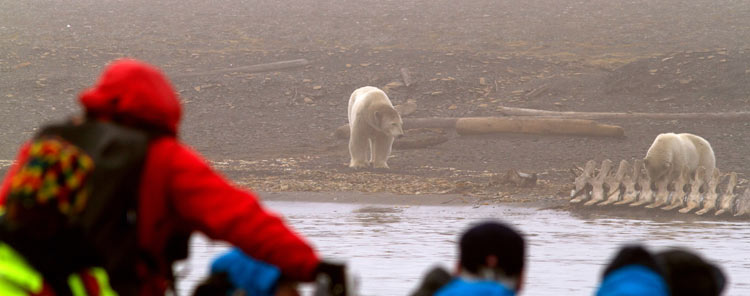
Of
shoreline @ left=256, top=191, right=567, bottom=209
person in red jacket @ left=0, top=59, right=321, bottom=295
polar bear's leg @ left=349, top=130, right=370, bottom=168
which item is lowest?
polar bear's leg @ left=349, top=130, right=370, bottom=168

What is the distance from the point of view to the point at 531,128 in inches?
900

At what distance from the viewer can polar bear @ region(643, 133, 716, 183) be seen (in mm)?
17672

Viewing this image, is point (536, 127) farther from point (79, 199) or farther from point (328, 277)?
point (79, 199)

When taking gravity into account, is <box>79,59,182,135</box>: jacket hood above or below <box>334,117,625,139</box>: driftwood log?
above

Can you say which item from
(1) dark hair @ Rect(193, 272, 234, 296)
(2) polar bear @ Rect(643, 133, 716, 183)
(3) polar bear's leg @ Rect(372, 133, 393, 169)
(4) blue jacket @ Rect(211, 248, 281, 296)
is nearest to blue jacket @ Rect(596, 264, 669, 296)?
(4) blue jacket @ Rect(211, 248, 281, 296)

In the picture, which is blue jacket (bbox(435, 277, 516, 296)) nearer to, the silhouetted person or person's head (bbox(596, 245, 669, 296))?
the silhouetted person

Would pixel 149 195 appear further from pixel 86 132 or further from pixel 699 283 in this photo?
pixel 699 283

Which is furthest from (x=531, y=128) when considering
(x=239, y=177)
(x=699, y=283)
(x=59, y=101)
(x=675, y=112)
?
(x=699, y=283)

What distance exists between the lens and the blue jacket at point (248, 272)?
3119mm

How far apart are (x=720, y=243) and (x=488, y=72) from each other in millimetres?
18883

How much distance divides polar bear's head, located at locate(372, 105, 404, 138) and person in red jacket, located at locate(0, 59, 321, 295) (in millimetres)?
17630

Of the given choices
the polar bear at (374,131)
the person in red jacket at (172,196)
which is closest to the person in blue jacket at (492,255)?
the person in red jacket at (172,196)

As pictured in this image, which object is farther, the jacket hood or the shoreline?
the shoreline

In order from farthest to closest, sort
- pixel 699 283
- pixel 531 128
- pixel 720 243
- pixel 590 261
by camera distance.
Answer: pixel 531 128
pixel 720 243
pixel 590 261
pixel 699 283
